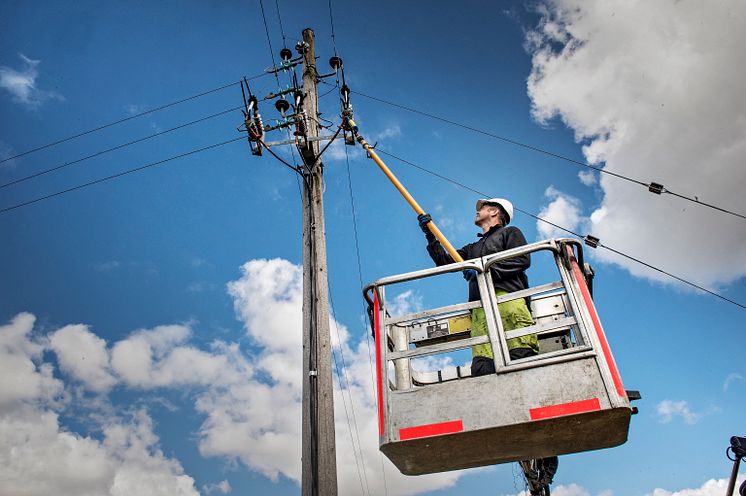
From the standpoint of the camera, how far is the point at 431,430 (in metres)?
3.61

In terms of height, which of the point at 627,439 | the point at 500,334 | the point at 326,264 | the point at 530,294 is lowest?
the point at 627,439

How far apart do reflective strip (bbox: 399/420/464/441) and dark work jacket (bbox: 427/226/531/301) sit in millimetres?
1330

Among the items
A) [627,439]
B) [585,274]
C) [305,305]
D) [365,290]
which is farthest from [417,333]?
[305,305]

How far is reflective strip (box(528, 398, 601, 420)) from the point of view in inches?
131

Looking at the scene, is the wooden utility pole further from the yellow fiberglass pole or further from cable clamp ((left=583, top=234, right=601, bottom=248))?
cable clamp ((left=583, top=234, right=601, bottom=248))

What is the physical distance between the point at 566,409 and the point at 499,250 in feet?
5.99

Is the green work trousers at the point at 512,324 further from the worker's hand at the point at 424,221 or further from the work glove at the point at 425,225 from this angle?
the worker's hand at the point at 424,221

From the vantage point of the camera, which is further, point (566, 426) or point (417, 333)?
point (417, 333)

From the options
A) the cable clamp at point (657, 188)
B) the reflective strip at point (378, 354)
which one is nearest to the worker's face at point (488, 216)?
the reflective strip at point (378, 354)

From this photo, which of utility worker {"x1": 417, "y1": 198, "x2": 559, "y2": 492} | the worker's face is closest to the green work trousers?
utility worker {"x1": 417, "y1": 198, "x2": 559, "y2": 492}

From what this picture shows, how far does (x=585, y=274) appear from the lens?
425 cm

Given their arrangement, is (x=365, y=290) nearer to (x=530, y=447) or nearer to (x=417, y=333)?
(x=417, y=333)

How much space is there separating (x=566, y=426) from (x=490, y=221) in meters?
2.57

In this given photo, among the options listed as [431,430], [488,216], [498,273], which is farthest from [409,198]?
[431,430]
